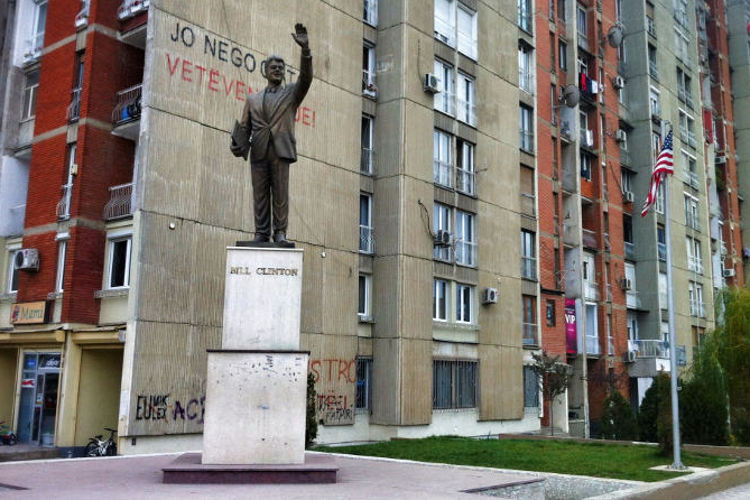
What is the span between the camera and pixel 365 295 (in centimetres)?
2597

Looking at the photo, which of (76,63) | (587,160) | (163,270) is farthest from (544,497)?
(587,160)

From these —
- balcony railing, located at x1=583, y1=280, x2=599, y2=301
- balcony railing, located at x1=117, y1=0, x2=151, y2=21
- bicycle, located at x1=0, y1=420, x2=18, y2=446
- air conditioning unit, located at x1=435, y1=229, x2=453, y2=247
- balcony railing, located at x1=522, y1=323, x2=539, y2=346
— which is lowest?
bicycle, located at x1=0, y1=420, x2=18, y2=446

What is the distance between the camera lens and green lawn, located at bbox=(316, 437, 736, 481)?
15.0m

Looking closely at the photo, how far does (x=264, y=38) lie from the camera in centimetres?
2338

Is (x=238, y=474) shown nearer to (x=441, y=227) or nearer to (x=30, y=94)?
(x=441, y=227)

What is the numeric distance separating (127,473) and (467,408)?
17.5 metres

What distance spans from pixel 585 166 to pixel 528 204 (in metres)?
7.95

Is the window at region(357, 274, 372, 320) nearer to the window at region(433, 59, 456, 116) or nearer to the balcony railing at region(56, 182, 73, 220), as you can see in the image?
the window at region(433, 59, 456, 116)

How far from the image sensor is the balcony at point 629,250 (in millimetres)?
41156

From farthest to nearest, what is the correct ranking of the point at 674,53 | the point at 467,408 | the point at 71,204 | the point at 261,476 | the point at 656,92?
the point at 674,53, the point at 656,92, the point at 467,408, the point at 71,204, the point at 261,476

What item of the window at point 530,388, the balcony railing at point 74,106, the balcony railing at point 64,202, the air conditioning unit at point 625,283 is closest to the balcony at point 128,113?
the balcony railing at point 74,106

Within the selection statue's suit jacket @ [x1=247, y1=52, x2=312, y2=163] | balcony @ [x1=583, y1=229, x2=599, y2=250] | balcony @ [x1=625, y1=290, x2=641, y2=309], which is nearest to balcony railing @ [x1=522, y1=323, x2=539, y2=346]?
balcony @ [x1=583, y1=229, x2=599, y2=250]

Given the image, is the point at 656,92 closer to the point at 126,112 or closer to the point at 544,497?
the point at 126,112

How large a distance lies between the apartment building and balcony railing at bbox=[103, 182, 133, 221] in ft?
0.19
